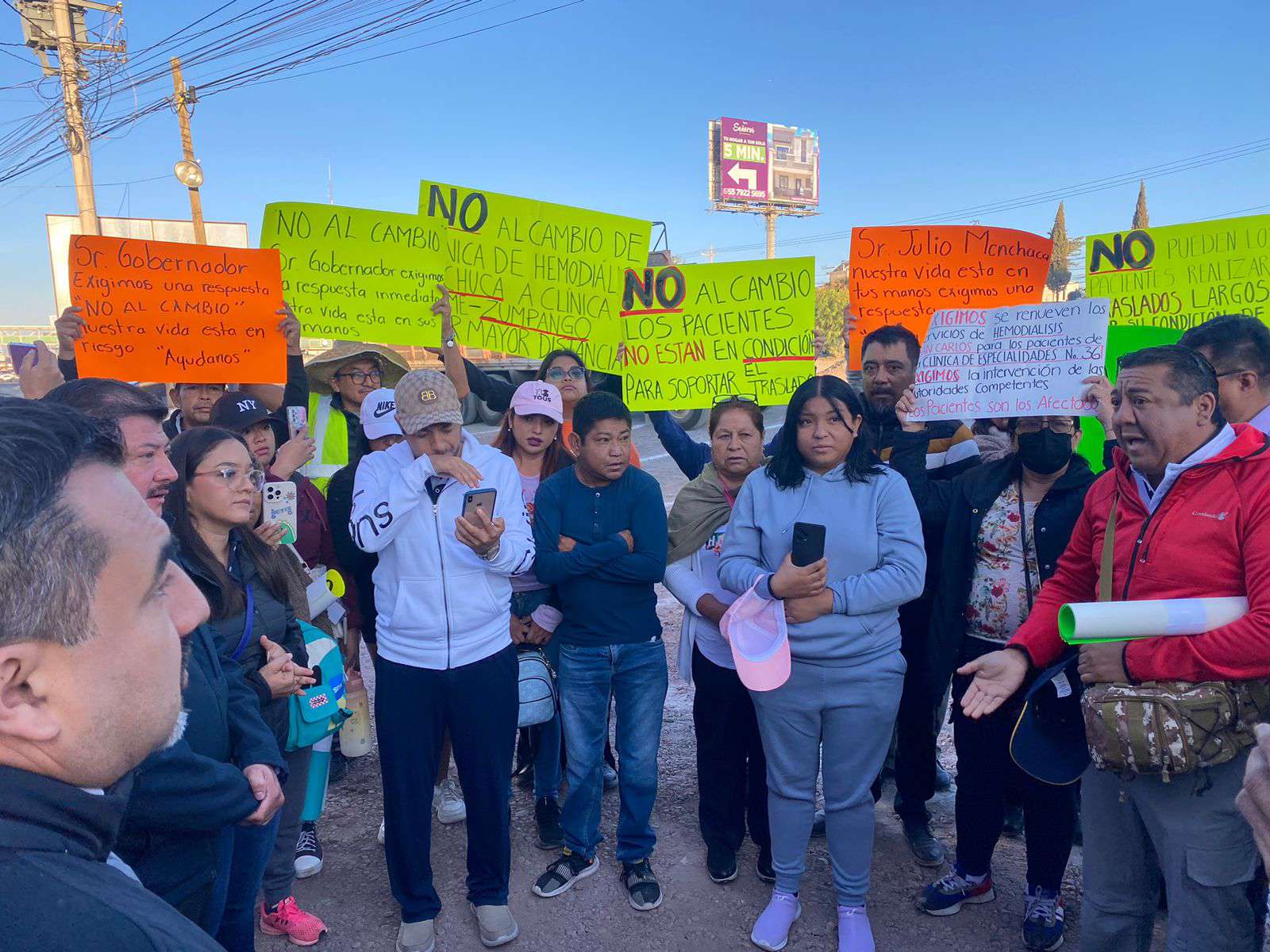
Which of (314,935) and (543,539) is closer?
(314,935)

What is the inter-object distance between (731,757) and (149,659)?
293 centimetres

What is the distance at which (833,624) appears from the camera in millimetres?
3078

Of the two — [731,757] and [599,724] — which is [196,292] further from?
[731,757]

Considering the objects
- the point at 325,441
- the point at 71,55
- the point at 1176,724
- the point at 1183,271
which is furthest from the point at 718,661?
the point at 71,55

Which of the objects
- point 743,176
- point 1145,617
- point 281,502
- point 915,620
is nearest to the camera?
point 1145,617

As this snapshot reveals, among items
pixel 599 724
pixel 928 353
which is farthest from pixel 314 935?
pixel 928 353

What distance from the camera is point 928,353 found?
12.3ft

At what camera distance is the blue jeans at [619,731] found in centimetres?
352

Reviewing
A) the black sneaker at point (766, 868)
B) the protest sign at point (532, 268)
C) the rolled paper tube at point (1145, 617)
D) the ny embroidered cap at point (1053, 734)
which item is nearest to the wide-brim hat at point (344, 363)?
the protest sign at point (532, 268)

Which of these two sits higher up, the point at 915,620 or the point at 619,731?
the point at 915,620

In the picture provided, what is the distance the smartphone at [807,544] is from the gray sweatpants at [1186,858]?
111 cm

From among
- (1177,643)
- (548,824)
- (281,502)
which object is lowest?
(548,824)

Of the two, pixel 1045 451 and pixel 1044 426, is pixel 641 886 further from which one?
pixel 1044 426

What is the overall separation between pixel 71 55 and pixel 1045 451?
22.0 m
